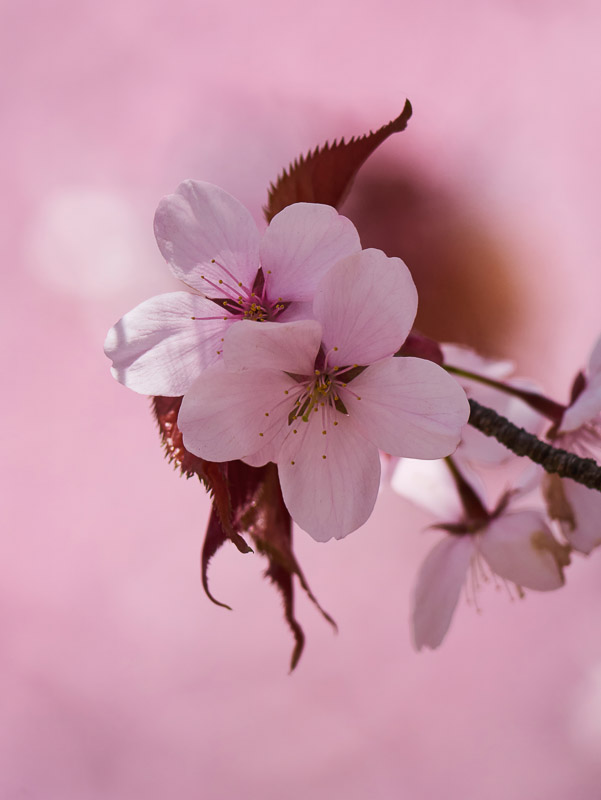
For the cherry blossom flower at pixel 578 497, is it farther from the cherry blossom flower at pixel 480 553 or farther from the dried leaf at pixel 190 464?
the dried leaf at pixel 190 464

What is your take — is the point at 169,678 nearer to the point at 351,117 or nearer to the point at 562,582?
the point at 562,582

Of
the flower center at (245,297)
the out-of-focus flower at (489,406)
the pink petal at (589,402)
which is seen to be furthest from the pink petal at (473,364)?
the flower center at (245,297)

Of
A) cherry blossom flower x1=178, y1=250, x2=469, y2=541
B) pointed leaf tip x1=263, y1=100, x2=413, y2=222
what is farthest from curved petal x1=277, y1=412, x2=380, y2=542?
pointed leaf tip x1=263, y1=100, x2=413, y2=222

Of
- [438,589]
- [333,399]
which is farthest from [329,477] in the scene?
[438,589]

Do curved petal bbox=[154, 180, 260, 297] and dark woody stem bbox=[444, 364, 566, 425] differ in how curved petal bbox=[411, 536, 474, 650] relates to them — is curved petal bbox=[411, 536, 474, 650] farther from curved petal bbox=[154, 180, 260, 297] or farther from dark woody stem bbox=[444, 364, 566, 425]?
curved petal bbox=[154, 180, 260, 297]

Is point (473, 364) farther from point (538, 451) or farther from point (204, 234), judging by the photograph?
point (204, 234)

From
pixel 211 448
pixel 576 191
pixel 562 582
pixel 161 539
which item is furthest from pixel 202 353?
pixel 576 191

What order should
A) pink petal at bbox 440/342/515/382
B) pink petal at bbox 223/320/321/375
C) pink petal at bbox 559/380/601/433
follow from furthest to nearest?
pink petal at bbox 440/342/515/382
pink petal at bbox 559/380/601/433
pink petal at bbox 223/320/321/375
